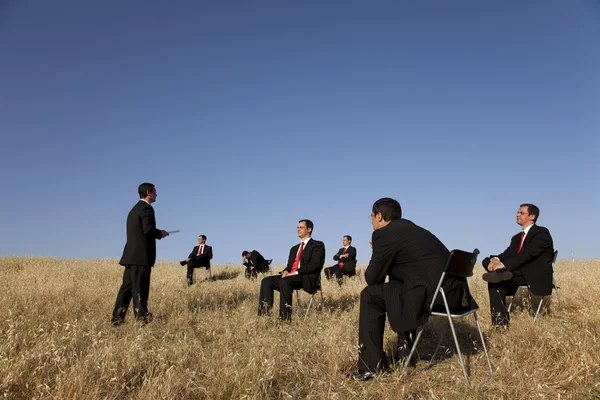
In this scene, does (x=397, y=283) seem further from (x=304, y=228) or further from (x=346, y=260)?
(x=346, y=260)

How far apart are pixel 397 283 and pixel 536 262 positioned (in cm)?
345

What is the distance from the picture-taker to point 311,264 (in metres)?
7.75

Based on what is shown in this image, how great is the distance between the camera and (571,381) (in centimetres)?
391

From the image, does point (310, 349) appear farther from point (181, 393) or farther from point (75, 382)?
point (75, 382)

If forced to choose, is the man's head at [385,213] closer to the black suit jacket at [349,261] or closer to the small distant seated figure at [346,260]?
the small distant seated figure at [346,260]

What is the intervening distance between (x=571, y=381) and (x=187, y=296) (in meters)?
6.66

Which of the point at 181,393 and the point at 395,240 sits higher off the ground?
the point at 395,240

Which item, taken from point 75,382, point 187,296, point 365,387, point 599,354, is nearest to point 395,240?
point 365,387

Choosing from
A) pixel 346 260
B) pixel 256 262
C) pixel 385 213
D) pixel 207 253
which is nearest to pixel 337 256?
pixel 346 260

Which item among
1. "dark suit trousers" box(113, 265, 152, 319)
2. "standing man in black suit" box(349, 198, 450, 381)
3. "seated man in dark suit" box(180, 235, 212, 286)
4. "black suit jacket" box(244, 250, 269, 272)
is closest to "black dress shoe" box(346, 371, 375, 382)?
"standing man in black suit" box(349, 198, 450, 381)

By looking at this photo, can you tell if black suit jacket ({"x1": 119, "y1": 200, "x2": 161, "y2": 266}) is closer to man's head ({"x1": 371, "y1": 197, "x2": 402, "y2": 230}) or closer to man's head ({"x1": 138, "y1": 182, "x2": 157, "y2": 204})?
man's head ({"x1": 138, "y1": 182, "x2": 157, "y2": 204})

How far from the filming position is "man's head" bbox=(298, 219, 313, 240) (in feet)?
27.0

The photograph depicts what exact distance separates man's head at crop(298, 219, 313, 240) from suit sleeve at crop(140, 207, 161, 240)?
2.68 m

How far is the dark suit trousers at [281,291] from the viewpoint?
7488mm
